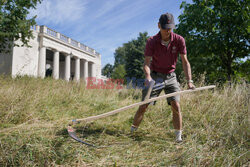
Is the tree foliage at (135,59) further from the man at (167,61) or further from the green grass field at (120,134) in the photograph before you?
the man at (167,61)

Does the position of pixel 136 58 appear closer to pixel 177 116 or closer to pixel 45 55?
pixel 45 55

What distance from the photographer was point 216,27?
837 cm

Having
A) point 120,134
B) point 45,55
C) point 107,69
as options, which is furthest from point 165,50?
point 107,69

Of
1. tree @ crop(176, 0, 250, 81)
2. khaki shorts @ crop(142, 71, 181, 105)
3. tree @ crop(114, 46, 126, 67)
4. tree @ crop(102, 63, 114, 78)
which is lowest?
khaki shorts @ crop(142, 71, 181, 105)

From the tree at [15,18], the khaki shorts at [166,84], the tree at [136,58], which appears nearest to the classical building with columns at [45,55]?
the tree at [15,18]

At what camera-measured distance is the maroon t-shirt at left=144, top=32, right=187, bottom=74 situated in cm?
259

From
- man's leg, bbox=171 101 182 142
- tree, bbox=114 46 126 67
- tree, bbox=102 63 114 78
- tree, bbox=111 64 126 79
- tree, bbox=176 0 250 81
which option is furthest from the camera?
tree, bbox=102 63 114 78

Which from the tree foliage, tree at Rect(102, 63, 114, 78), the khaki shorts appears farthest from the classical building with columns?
tree at Rect(102, 63, 114, 78)

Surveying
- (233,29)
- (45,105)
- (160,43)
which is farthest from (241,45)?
(45,105)

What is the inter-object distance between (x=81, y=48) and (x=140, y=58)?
37.4 ft

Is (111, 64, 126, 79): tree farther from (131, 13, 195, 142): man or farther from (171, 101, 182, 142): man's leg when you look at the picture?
(171, 101, 182, 142): man's leg

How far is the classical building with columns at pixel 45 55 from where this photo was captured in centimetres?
1736

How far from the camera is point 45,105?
412cm

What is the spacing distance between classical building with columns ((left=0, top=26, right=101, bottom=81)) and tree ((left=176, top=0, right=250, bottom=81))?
270 inches
